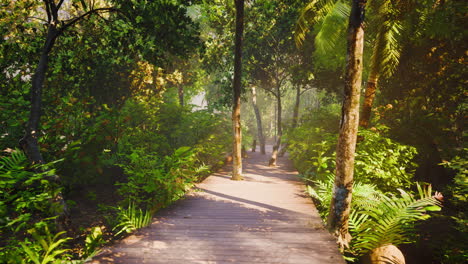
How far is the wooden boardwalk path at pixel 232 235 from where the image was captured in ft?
13.4

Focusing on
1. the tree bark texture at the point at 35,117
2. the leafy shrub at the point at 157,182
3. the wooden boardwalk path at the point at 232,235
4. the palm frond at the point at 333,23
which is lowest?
the wooden boardwalk path at the point at 232,235

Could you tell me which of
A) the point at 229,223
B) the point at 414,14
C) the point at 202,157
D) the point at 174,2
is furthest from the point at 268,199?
the point at 414,14

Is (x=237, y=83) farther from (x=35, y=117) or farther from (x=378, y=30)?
(x=35, y=117)

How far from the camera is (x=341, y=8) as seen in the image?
9477 mm

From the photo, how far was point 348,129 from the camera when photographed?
16.5 feet

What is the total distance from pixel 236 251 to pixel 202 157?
971cm

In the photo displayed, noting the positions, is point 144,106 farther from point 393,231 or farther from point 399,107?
point 399,107

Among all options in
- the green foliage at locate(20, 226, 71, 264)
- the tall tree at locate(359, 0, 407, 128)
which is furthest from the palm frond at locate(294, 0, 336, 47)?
the green foliage at locate(20, 226, 71, 264)

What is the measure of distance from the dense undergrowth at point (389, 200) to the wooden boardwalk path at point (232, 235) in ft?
2.77

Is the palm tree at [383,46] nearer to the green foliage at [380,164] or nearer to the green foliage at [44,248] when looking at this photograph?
the green foliage at [380,164]

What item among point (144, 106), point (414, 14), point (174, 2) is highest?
point (414, 14)

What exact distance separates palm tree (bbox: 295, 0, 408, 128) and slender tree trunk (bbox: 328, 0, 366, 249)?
381 cm

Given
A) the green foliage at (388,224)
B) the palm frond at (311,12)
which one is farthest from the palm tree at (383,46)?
the green foliage at (388,224)

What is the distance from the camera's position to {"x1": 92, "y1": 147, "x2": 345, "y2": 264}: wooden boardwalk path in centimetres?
409
